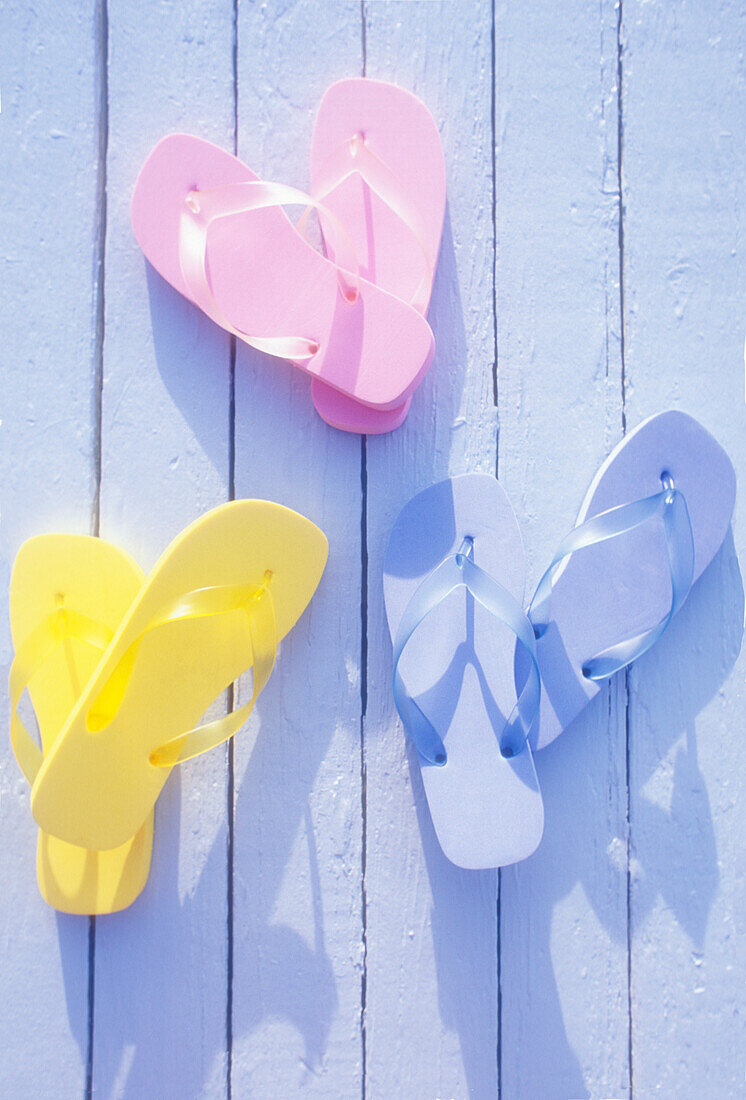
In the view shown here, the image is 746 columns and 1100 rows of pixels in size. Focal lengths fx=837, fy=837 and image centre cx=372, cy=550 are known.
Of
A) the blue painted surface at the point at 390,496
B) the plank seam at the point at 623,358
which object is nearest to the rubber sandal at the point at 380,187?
the blue painted surface at the point at 390,496

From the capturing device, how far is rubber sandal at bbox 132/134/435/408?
0.58m

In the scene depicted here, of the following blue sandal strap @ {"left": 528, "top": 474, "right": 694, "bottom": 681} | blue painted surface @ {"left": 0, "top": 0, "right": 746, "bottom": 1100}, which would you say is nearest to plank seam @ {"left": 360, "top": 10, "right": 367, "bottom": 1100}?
blue painted surface @ {"left": 0, "top": 0, "right": 746, "bottom": 1100}

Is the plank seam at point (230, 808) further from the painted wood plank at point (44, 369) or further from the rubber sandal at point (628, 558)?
the rubber sandal at point (628, 558)

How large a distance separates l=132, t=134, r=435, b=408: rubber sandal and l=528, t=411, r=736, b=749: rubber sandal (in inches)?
6.6

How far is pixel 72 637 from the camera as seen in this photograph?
0.58m

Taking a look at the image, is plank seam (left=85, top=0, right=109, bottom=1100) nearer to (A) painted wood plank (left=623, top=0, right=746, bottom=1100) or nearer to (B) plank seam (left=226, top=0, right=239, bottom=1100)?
(B) plank seam (left=226, top=0, right=239, bottom=1100)

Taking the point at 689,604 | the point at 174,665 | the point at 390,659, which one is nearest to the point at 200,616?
the point at 174,665

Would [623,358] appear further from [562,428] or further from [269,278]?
[269,278]

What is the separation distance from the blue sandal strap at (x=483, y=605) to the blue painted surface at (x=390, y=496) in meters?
0.03

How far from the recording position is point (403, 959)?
595 mm

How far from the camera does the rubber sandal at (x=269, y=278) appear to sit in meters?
0.58

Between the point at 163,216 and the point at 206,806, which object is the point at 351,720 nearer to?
the point at 206,806

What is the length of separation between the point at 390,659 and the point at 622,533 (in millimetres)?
191

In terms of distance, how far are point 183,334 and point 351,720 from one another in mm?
304
